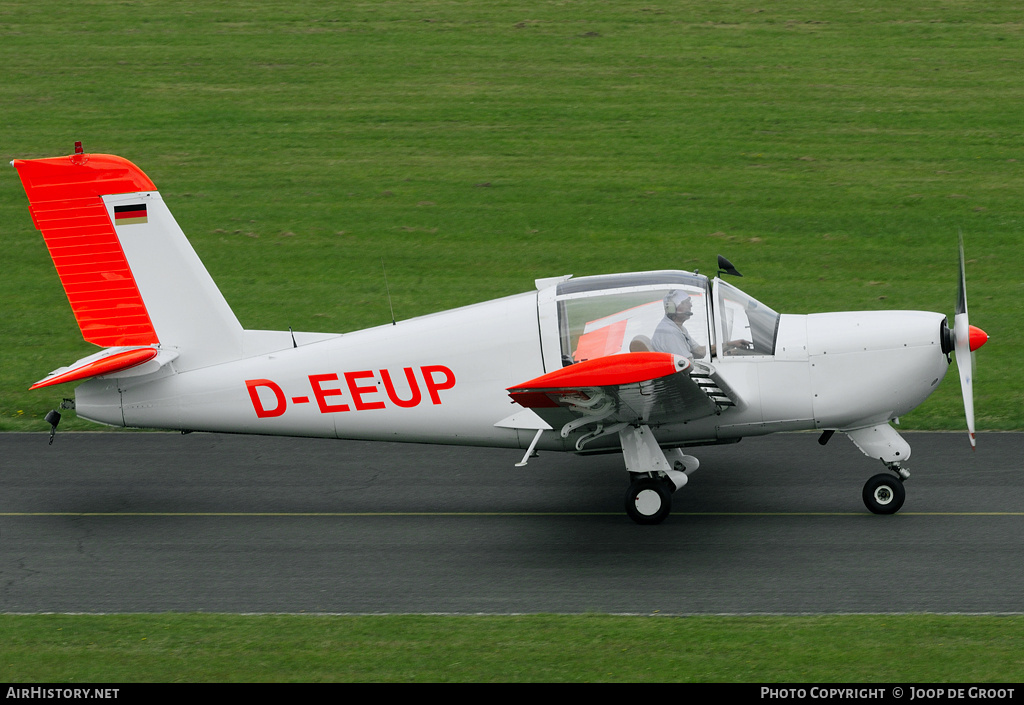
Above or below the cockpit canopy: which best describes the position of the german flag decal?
above

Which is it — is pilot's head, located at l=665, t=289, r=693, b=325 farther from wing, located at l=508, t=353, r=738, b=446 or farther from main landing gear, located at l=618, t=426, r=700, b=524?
main landing gear, located at l=618, t=426, r=700, b=524

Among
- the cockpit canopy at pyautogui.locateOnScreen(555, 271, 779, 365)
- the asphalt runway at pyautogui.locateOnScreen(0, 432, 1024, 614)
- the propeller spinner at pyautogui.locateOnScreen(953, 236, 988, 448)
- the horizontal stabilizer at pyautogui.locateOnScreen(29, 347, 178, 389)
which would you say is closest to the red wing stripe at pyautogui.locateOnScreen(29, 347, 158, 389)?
the horizontal stabilizer at pyautogui.locateOnScreen(29, 347, 178, 389)

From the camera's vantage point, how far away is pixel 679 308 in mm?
10672

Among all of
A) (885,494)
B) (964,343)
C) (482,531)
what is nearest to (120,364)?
(482,531)

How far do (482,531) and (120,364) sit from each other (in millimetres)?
3678

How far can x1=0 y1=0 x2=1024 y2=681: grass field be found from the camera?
1822 centimetres

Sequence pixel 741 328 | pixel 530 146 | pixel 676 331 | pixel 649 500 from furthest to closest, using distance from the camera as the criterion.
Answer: pixel 530 146, pixel 649 500, pixel 741 328, pixel 676 331

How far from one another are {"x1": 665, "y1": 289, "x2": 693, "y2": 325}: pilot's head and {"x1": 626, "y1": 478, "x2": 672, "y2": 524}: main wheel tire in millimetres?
1496

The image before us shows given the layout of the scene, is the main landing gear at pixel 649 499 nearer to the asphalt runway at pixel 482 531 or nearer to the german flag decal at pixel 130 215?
the asphalt runway at pixel 482 531

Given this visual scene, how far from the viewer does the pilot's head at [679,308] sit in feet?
35.0

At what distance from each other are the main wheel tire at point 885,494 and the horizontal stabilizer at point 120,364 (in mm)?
6622

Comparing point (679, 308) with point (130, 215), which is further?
point (130, 215)

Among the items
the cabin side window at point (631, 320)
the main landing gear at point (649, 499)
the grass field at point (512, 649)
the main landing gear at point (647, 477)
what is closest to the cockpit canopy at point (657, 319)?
the cabin side window at point (631, 320)

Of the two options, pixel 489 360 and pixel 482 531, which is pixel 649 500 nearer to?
pixel 482 531
